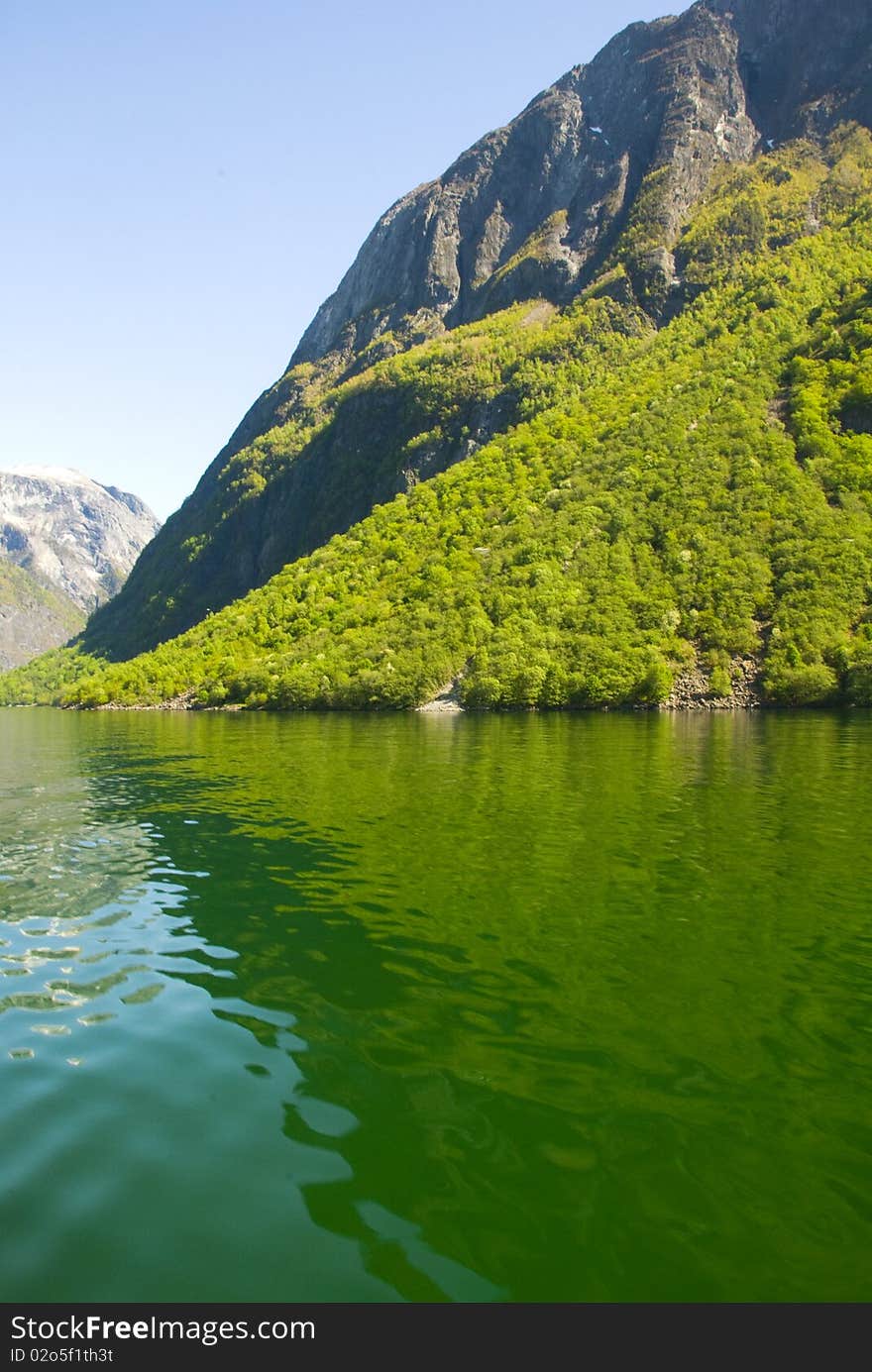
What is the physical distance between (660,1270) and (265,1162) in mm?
4463

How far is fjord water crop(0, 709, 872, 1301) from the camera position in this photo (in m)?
8.12

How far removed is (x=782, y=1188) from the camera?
29.9 feet

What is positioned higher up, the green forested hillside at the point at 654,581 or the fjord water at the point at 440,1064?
the green forested hillside at the point at 654,581

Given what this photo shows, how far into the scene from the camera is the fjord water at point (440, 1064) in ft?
26.7

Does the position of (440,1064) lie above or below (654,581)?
below

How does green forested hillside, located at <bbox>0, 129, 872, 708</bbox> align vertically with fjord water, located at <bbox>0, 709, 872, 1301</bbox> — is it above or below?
above

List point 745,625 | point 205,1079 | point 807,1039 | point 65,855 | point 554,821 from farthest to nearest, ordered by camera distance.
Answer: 1. point 745,625
2. point 554,821
3. point 65,855
4. point 807,1039
5. point 205,1079

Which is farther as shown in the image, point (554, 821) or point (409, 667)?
point (409, 667)

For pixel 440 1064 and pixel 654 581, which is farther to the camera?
pixel 654 581

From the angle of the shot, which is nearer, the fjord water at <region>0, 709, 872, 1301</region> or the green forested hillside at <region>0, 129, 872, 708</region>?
the fjord water at <region>0, 709, 872, 1301</region>

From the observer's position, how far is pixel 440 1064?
40.4 feet

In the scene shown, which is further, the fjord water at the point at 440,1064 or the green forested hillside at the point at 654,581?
the green forested hillside at the point at 654,581
